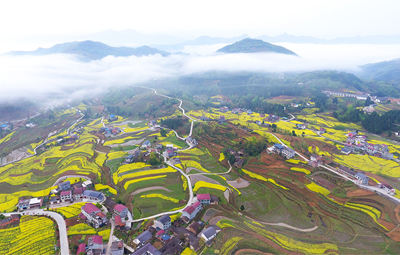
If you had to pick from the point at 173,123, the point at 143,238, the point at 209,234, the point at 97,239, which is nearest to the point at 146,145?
the point at 173,123

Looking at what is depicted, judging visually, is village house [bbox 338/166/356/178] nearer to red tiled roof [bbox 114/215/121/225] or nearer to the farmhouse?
red tiled roof [bbox 114/215/121/225]

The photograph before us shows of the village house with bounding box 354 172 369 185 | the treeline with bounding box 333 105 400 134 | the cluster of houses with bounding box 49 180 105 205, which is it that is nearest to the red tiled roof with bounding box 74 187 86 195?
the cluster of houses with bounding box 49 180 105 205

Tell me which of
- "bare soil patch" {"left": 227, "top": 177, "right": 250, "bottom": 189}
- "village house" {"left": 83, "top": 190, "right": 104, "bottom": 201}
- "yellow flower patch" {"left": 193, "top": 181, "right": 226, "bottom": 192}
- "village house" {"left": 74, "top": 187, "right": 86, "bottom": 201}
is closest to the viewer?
"village house" {"left": 83, "top": 190, "right": 104, "bottom": 201}

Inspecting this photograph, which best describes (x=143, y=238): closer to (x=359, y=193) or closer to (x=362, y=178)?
(x=359, y=193)

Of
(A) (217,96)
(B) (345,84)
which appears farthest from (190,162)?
(B) (345,84)

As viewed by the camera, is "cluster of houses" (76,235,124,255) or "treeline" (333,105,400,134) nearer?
"cluster of houses" (76,235,124,255)
